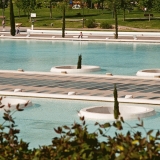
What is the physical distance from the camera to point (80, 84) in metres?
22.7

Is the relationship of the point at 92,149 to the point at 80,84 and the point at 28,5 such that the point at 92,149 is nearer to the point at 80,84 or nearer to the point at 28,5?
the point at 80,84

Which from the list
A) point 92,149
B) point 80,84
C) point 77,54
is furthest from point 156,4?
point 92,149

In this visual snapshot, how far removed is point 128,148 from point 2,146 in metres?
1.75

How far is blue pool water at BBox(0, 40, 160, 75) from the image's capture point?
30844mm

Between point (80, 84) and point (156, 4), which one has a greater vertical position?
point (156, 4)

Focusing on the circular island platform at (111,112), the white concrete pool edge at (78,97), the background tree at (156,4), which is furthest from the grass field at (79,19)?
the circular island platform at (111,112)

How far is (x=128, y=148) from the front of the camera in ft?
21.8

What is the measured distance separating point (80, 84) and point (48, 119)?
260 inches

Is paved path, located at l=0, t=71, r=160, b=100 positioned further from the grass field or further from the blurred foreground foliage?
the grass field

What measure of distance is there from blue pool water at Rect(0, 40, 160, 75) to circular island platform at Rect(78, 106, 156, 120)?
11034mm

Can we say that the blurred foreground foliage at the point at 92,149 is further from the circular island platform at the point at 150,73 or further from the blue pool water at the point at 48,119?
the circular island platform at the point at 150,73

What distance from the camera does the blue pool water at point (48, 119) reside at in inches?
562

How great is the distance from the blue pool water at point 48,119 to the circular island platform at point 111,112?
170 mm

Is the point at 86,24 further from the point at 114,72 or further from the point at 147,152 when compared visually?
the point at 147,152
